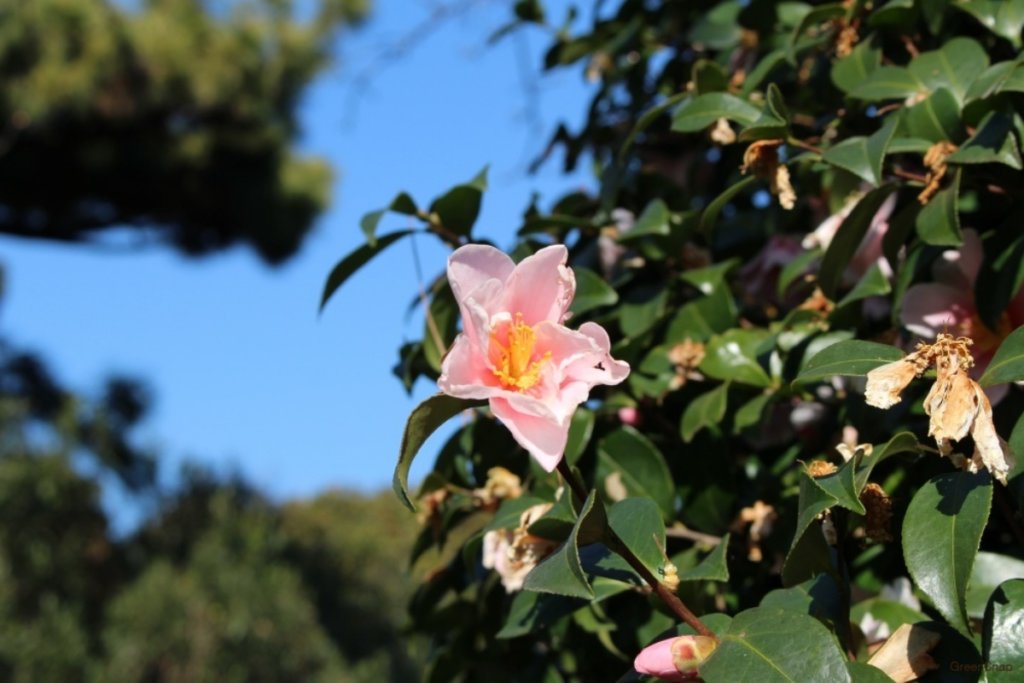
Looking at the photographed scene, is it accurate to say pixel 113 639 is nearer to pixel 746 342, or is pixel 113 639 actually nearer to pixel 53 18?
pixel 53 18

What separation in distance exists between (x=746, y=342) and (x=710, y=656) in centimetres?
42

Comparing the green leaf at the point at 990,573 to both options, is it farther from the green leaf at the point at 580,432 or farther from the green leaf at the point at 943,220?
the green leaf at the point at 580,432

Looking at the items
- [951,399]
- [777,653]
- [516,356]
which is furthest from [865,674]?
[516,356]

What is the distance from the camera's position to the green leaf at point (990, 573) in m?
0.74

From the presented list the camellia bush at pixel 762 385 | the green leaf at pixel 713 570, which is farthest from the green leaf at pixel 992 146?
the green leaf at pixel 713 570

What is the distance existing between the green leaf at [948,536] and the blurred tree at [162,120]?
7409 mm

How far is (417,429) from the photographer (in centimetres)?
60

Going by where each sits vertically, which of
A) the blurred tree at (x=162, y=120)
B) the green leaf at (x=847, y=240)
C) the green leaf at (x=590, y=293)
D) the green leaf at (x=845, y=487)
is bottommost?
the green leaf at (x=845, y=487)

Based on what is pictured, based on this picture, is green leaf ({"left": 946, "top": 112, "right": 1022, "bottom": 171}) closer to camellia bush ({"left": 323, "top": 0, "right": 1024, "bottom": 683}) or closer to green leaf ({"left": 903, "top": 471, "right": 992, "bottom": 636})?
camellia bush ({"left": 323, "top": 0, "right": 1024, "bottom": 683})

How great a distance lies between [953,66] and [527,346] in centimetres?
47

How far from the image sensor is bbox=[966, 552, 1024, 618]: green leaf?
2.44 feet

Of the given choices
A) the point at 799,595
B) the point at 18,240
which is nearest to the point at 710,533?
the point at 799,595

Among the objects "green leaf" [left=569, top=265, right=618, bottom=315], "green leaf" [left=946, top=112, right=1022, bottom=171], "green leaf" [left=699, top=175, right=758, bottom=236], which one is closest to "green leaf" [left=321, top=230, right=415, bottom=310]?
"green leaf" [left=569, top=265, right=618, bottom=315]

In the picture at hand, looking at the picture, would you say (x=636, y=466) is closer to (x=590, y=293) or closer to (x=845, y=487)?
(x=590, y=293)
